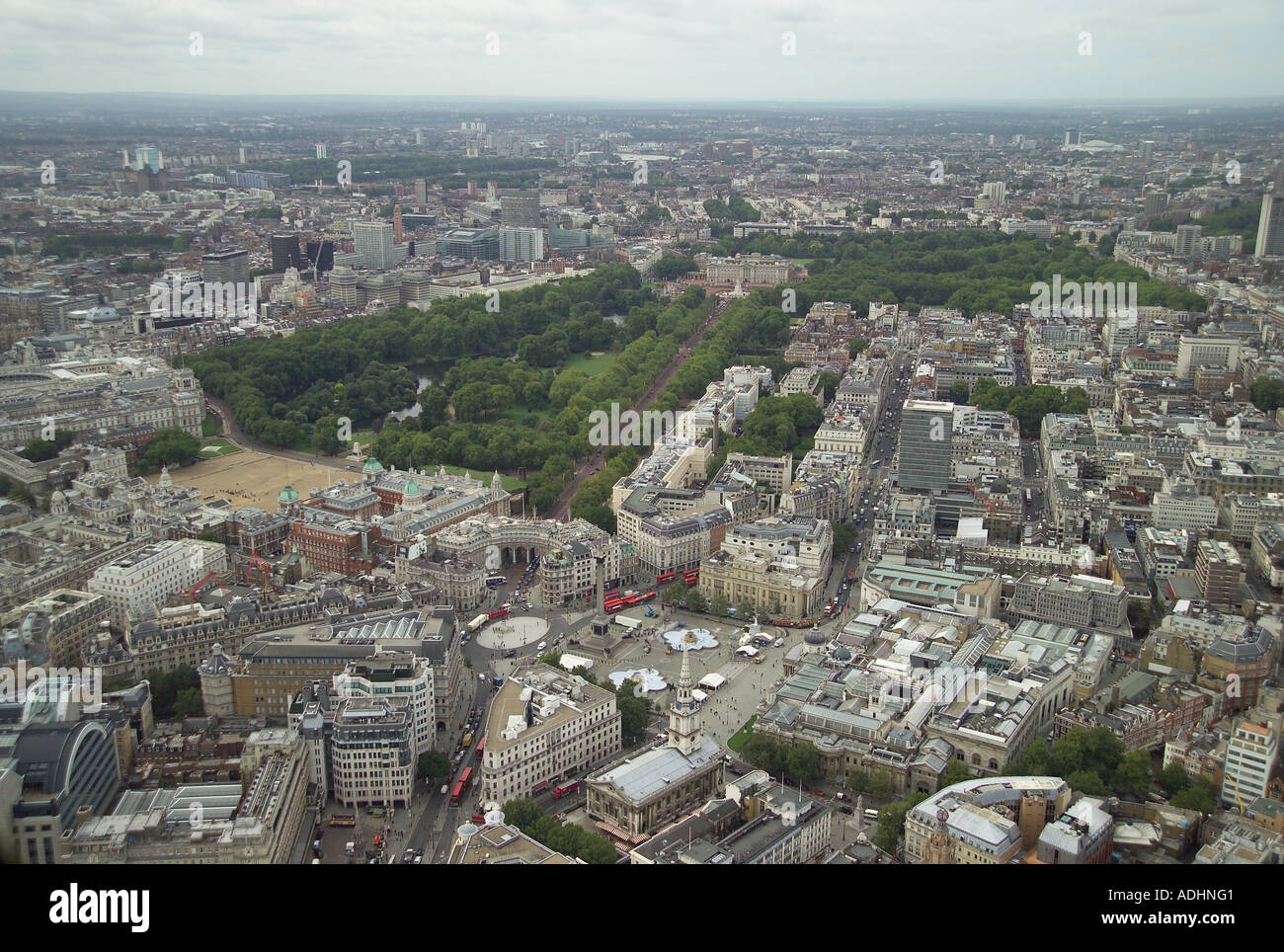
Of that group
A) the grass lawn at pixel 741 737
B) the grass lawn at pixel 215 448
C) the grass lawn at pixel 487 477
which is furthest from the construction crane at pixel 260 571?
the grass lawn at pixel 215 448

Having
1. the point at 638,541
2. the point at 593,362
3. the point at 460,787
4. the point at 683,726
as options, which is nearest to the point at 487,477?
the point at 638,541

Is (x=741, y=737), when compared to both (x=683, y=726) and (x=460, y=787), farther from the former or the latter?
(x=460, y=787)

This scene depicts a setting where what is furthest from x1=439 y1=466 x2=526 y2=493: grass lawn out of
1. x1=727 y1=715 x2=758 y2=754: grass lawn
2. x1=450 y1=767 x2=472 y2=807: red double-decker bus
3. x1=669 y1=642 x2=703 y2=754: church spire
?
x1=669 y1=642 x2=703 y2=754: church spire

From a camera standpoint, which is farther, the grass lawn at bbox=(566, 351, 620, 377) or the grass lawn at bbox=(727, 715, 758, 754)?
the grass lawn at bbox=(566, 351, 620, 377)

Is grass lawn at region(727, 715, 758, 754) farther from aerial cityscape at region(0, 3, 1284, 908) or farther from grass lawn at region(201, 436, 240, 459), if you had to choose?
grass lawn at region(201, 436, 240, 459)

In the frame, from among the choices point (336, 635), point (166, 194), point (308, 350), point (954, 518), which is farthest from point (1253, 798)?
point (166, 194)
